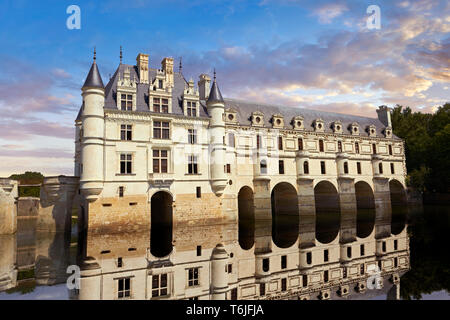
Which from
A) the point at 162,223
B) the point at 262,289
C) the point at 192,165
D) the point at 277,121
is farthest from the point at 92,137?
the point at 277,121

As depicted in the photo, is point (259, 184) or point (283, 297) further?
point (259, 184)

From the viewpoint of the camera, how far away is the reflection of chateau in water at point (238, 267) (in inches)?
454

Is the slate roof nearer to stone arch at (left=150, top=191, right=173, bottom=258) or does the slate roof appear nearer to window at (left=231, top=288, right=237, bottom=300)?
stone arch at (left=150, top=191, right=173, bottom=258)

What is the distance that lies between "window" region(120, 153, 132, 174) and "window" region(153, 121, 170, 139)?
2.89 m

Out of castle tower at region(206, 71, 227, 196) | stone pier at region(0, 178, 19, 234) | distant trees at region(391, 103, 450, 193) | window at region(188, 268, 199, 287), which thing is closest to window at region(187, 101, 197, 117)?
castle tower at region(206, 71, 227, 196)

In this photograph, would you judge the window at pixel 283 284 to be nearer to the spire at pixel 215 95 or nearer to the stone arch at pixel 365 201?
the spire at pixel 215 95

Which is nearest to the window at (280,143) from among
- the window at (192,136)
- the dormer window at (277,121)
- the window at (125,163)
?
the dormer window at (277,121)

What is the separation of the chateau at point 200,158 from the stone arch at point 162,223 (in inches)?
7.3

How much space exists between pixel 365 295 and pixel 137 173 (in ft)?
61.1

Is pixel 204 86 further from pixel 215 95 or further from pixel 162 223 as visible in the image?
pixel 162 223

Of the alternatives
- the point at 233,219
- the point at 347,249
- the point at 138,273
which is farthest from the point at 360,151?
the point at 138,273

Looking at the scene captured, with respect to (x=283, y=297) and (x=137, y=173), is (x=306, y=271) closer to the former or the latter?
(x=283, y=297)

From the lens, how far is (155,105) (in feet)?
85.2
